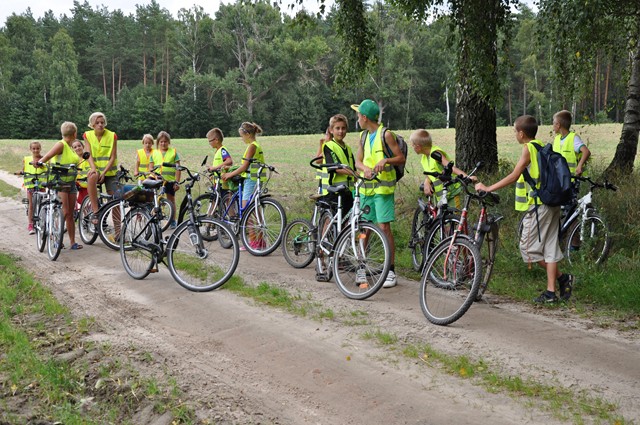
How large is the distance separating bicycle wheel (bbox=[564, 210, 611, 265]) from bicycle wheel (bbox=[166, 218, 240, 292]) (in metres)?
4.38

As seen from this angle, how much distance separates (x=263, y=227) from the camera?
10.1 m

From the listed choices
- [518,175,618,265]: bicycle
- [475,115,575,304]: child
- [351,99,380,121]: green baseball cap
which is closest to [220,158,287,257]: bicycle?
[351,99,380,121]: green baseball cap

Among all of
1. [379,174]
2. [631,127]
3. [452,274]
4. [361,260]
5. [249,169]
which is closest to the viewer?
[452,274]

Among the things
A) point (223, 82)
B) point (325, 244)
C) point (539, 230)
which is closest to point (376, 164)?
point (325, 244)

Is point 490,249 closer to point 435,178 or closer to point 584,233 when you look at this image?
point 435,178

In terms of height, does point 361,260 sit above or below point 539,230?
below

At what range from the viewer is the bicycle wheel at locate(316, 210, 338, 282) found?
26.5ft

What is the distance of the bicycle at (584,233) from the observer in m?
8.46

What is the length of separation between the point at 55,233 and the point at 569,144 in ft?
26.1

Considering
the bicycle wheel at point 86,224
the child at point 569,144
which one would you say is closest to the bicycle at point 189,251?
the bicycle wheel at point 86,224

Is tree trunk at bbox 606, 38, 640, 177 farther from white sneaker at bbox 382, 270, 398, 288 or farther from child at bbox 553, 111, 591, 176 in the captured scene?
white sneaker at bbox 382, 270, 398, 288

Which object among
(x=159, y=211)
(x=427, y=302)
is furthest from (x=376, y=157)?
(x=159, y=211)

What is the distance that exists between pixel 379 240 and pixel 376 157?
107 cm

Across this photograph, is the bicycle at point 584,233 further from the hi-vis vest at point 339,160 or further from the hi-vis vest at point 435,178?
the hi-vis vest at point 339,160
